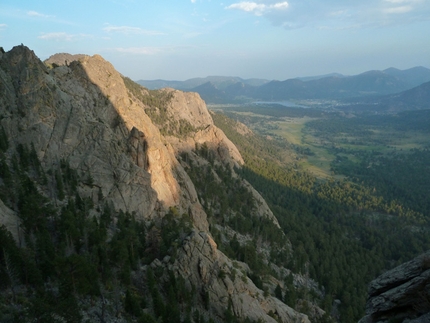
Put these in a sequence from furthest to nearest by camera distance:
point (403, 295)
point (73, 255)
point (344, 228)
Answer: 1. point (344, 228)
2. point (73, 255)
3. point (403, 295)

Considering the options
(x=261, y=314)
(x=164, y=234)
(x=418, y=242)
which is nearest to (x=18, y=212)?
(x=164, y=234)

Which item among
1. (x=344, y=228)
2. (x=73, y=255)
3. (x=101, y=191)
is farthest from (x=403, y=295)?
(x=344, y=228)

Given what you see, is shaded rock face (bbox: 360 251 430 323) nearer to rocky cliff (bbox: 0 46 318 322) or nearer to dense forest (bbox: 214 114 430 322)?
rocky cliff (bbox: 0 46 318 322)

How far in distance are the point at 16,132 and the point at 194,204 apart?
39.3 metres

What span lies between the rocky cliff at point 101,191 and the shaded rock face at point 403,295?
2144cm

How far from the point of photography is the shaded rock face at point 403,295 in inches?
809

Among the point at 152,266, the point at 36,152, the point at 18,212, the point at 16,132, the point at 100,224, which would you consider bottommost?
the point at 152,266

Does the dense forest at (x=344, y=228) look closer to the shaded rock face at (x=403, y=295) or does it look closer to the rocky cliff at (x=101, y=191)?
the rocky cliff at (x=101, y=191)

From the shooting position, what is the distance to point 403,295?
21672 mm

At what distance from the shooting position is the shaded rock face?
809 inches

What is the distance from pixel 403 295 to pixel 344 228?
11301 cm

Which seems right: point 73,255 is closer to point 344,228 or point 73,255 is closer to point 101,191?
point 101,191

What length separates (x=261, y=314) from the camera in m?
44.2

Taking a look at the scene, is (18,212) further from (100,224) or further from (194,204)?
(194,204)
